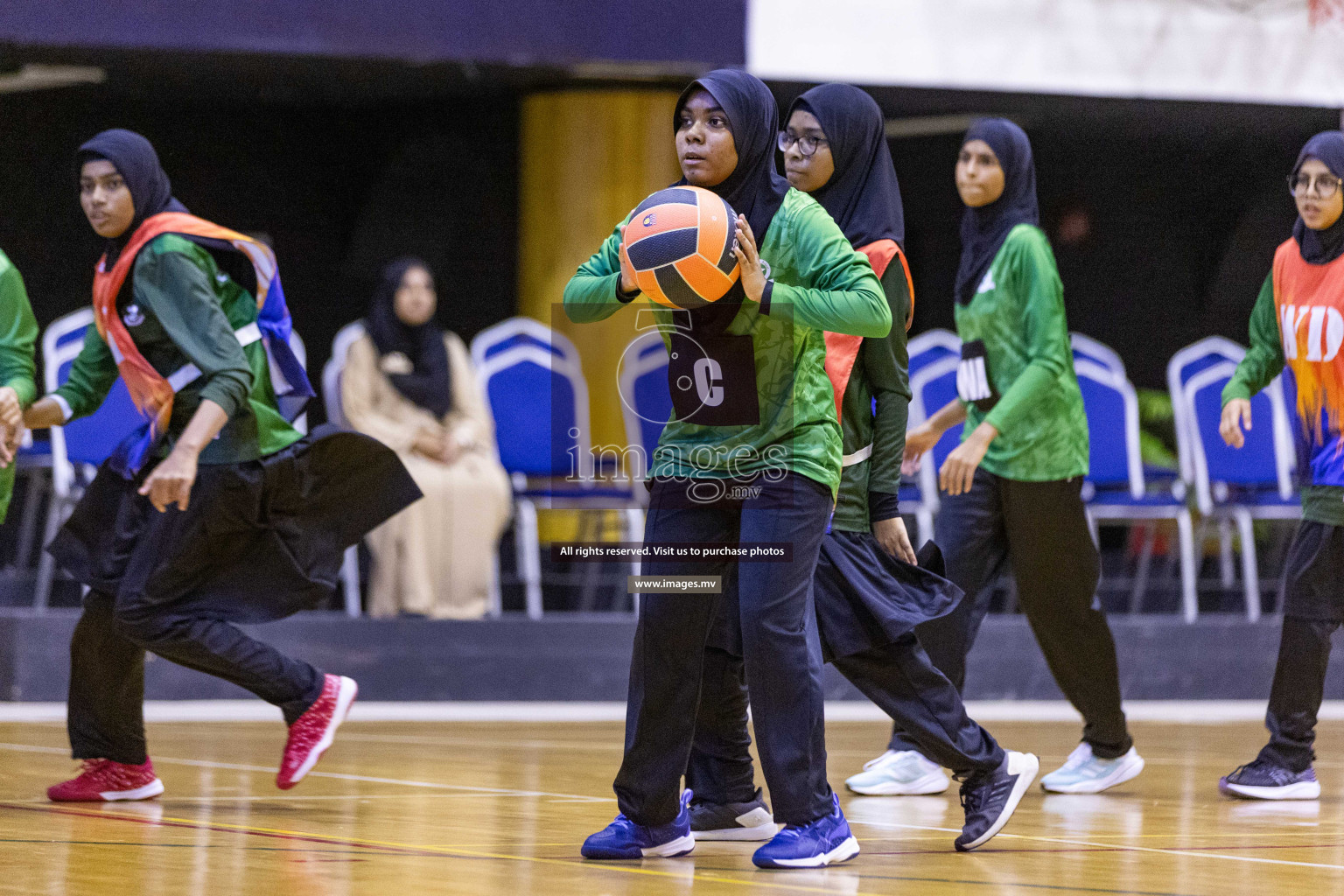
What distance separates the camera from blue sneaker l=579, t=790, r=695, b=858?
12.3 feet

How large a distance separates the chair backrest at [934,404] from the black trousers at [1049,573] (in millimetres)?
3134

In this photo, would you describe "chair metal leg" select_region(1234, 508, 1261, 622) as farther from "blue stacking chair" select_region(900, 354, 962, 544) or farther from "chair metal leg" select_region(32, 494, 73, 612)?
"chair metal leg" select_region(32, 494, 73, 612)

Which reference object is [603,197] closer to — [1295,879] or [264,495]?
[264,495]

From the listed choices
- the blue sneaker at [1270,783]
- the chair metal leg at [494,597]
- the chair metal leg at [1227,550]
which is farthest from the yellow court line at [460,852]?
the chair metal leg at [1227,550]

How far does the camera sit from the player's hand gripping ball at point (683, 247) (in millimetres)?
3379

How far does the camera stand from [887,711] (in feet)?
13.1

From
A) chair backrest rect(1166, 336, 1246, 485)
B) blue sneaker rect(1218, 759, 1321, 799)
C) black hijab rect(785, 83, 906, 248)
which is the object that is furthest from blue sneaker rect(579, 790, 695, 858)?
chair backrest rect(1166, 336, 1246, 485)

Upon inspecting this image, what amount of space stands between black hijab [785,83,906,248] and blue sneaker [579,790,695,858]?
1380 millimetres

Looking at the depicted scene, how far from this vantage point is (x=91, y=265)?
10.8 m

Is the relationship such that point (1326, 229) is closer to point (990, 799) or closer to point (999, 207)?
point (999, 207)

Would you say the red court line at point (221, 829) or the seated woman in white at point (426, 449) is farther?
the seated woman in white at point (426, 449)

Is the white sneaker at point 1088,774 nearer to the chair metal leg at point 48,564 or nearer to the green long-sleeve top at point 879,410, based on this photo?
the green long-sleeve top at point 879,410

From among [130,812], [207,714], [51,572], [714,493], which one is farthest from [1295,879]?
[51,572]

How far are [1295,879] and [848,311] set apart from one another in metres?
1.38
